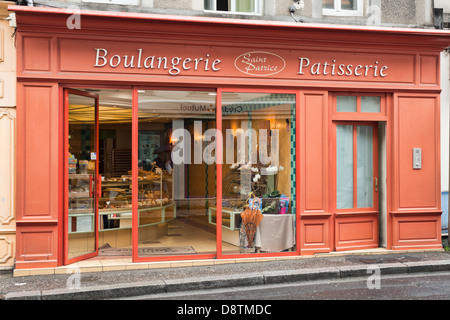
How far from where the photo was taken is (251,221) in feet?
31.8

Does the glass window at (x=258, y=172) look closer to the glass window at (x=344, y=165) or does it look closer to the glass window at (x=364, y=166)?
the glass window at (x=344, y=165)

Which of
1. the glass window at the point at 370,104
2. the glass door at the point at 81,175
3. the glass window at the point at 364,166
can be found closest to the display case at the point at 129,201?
the glass door at the point at 81,175

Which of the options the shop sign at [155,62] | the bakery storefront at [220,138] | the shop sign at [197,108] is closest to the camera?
the bakery storefront at [220,138]

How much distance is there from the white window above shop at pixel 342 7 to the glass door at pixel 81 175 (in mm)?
4780

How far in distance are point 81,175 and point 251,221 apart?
3.23 m

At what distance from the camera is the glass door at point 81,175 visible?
29.0ft

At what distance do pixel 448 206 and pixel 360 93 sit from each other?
309 centimetres

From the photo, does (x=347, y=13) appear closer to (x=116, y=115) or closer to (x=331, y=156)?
(x=331, y=156)

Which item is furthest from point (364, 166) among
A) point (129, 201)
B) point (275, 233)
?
point (129, 201)

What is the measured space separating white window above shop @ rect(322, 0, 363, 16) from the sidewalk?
4.68m

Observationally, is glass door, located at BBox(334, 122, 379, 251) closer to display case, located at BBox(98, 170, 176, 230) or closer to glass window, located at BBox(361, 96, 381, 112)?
glass window, located at BBox(361, 96, 381, 112)


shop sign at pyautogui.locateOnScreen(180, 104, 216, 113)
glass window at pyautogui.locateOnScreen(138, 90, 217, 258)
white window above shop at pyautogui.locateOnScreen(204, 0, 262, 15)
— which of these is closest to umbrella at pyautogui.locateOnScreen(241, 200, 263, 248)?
glass window at pyautogui.locateOnScreen(138, 90, 217, 258)

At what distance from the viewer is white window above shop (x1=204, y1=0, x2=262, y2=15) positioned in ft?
31.7

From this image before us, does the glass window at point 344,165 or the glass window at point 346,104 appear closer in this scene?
the glass window at point 346,104
